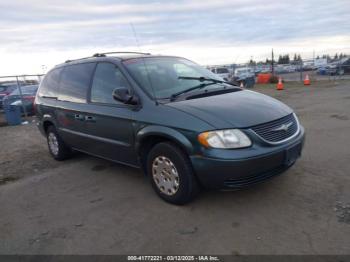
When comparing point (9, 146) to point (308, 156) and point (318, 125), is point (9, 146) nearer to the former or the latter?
point (308, 156)

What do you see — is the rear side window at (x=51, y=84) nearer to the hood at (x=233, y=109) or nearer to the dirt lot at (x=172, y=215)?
the dirt lot at (x=172, y=215)

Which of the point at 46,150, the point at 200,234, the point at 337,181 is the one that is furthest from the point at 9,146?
the point at 337,181

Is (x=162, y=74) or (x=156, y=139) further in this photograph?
(x=162, y=74)

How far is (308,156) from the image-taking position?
5.20 meters

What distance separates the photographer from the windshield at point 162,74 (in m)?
4.09

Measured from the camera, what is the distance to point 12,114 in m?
11.5

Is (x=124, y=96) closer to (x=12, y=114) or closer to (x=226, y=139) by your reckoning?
(x=226, y=139)

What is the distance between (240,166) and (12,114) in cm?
1059

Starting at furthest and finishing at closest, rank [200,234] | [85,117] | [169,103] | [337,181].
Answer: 1. [85,117]
2. [337,181]
3. [169,103]
4. [200,234]

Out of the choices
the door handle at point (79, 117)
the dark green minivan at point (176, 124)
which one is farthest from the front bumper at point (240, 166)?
the door handle at point (79, 117)

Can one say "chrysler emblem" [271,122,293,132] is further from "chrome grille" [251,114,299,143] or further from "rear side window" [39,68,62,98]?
"rear side window" [39,68,62,98]

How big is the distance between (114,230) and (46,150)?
175 inches

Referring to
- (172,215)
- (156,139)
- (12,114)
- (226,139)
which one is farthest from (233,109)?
(12,114)

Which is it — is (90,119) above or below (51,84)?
below
